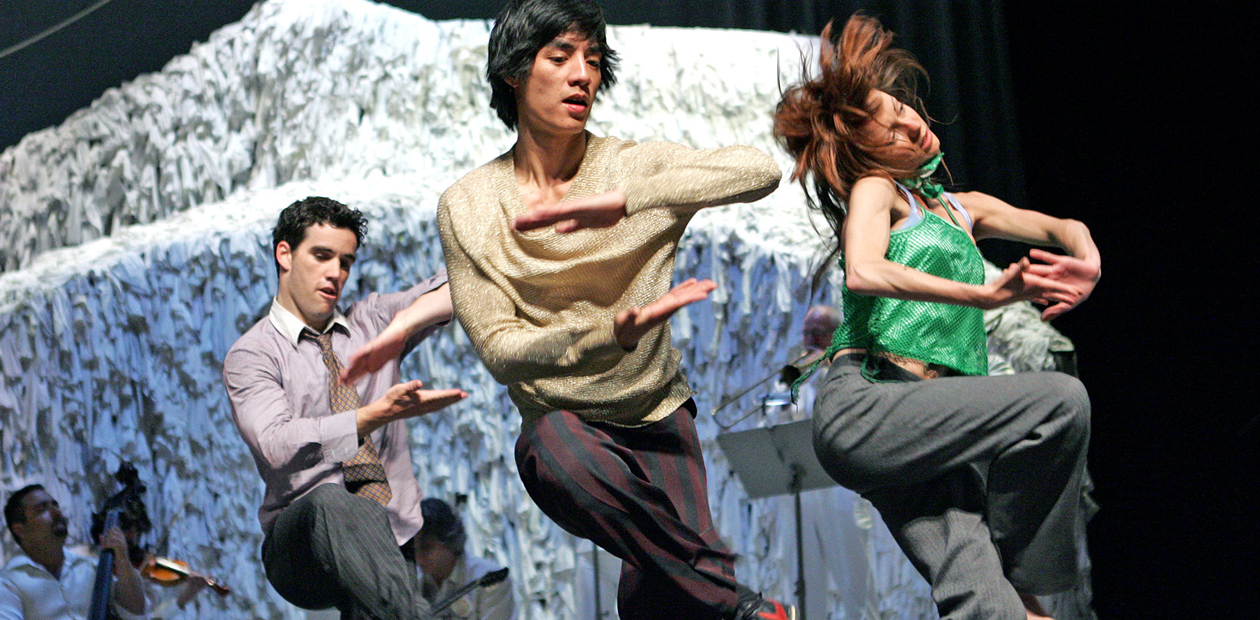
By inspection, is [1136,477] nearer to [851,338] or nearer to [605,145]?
[851,338]

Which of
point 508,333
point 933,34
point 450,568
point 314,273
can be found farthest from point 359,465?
point 933,34

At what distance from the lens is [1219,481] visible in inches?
133

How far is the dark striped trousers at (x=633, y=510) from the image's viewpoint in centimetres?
171

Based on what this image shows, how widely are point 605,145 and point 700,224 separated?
1723mm

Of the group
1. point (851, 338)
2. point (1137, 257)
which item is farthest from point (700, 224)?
point (851, 338)

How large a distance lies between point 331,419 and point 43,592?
3.89ft

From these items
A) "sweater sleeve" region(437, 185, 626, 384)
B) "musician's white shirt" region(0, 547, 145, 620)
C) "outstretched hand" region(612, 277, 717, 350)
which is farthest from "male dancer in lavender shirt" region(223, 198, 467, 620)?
"musician's white shirt" region(0, 547, 145, 620)

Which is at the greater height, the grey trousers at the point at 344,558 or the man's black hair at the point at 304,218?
the man's black hair at the point at 304,218

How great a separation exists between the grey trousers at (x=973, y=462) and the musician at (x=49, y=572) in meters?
1.79

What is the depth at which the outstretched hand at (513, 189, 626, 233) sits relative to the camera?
159 cm

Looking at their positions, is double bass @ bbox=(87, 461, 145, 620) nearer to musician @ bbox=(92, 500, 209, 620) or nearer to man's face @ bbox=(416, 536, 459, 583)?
musician @ bbox=(92, 500, 209, 620)

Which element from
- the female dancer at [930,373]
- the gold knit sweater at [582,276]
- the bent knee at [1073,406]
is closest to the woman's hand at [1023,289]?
the female dancer at [930,373]

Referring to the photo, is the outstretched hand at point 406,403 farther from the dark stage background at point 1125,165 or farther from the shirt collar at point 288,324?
the dark stage background at point 1125,165

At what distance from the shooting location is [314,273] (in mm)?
2463
